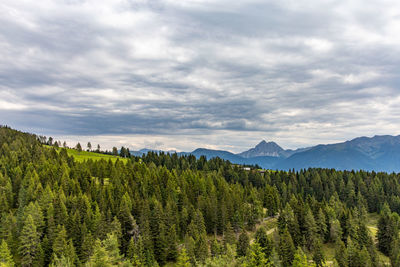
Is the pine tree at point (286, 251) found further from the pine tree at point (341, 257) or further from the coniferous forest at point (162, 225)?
the pine tree at point (341, 257)

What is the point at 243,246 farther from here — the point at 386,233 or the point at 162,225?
the point at 386,233

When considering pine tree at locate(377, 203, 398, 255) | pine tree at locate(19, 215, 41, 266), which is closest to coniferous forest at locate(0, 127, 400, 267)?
pine tree at locate(19, 215, 41, 266)

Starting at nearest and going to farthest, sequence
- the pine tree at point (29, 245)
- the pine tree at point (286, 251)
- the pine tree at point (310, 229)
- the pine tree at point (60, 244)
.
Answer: the pine tree at point (29, 245)
the pine tree at point (60, 244)
the pine tree at point (286, 251)
the pine tree at point (310, 229)

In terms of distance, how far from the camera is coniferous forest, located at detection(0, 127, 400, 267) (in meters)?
72.6

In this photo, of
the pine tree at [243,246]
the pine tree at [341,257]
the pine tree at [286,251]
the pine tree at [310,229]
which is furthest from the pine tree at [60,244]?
the pine tree at [310,229]

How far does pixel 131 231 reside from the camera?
88.2 meters

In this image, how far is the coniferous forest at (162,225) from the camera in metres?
72.6

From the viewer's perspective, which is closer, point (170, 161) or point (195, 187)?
point (195, 187)

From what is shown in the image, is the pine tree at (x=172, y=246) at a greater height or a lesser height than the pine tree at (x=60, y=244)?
lesser

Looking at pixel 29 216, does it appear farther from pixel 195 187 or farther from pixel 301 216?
pixel 301 216

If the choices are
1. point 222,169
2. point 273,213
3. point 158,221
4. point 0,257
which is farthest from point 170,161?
point 0,257

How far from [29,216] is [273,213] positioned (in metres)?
100

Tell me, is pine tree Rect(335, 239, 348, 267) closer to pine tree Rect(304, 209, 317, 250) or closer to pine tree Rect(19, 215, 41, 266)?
pine tree Rect(304, 209, 317, 250)

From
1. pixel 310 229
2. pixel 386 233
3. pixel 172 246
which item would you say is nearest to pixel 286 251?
pixel 310 229
